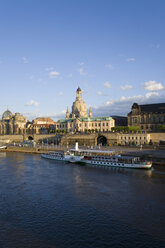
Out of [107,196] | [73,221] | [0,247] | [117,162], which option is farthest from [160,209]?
[117,162]

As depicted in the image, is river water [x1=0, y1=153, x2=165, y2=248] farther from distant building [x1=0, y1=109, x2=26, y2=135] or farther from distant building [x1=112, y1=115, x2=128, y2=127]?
distant building [x1=0, y1=109, x2=26, y2=135]

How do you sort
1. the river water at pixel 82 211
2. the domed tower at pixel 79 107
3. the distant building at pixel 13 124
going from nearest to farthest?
the river water at pixel 82 211
the domed tower at pixel 79 107
the distant building at pixel 13 124

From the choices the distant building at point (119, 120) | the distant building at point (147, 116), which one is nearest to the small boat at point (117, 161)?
the distant building at point (147, 116)

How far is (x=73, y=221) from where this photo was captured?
27.0 m

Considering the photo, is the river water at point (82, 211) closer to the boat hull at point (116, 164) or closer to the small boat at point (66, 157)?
the boat hull at point (116, 164)

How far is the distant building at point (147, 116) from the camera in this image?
118625 mm

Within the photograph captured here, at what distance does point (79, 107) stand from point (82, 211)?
138 meters

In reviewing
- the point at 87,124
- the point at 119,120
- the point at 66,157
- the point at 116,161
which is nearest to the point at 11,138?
the point at 87,124

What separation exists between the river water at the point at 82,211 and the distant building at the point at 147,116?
74.9 m

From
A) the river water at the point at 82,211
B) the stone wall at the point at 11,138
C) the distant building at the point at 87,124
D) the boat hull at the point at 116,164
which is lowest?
the river water at the point at 82,211

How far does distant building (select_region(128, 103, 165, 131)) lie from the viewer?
119m

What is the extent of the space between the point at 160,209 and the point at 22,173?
32.1 m

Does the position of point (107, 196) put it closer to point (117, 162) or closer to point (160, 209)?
point (160, 209)

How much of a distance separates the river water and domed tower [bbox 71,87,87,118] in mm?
117664
